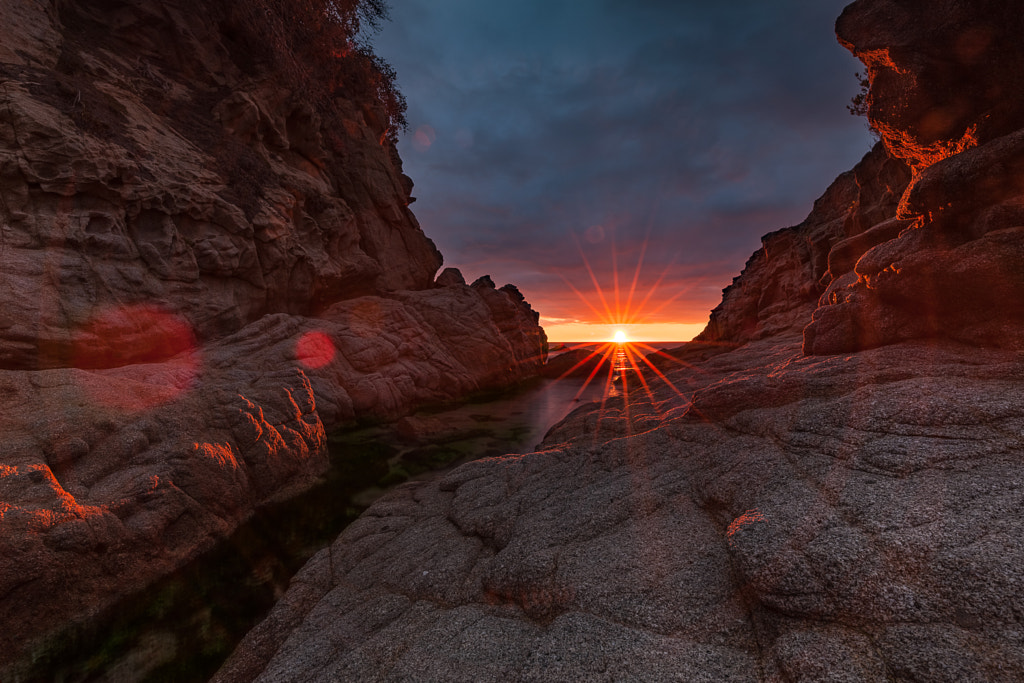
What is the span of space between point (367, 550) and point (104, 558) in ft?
18.2

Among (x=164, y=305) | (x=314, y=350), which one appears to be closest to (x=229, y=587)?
(x=314, y=350)

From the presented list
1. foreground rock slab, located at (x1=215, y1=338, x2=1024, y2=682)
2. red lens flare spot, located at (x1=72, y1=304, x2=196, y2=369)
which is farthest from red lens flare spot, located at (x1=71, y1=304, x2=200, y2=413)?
foreground rock slab, located at (x1=215, y1=338, x2=1024, y2=682)

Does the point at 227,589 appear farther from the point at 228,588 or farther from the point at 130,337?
the point at 130,337

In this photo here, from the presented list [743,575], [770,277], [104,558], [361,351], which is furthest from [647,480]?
[770,277]

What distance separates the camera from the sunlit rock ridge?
174 inches

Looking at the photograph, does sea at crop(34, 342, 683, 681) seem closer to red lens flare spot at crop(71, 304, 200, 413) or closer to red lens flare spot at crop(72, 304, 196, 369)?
red lens flare spot at crop(71, 304, 200, 413)

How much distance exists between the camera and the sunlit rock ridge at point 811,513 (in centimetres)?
441

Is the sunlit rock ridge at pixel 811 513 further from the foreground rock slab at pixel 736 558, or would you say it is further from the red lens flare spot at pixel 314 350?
the red lens flare spot at pixel 314 350

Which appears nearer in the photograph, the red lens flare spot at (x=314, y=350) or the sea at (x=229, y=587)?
the sea at (x=229, y=587)

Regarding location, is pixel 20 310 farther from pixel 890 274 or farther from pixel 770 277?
pixel 770 277

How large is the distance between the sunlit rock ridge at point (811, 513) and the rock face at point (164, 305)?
4.42 m

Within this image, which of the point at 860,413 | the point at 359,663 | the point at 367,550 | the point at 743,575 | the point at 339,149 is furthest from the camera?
the point at 339,149

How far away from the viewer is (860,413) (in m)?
7.72

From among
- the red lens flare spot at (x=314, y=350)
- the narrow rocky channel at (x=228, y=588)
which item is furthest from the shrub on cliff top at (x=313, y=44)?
the narrow rocky channel at (x=228, y=588)
